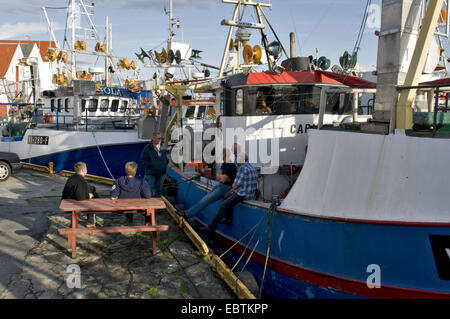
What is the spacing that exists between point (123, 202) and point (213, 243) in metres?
2.00

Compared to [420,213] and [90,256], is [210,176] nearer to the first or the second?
[90,256]

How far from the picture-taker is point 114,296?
4793mm

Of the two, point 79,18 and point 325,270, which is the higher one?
point 79,18

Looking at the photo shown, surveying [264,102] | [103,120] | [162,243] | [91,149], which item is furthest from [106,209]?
[103,120]

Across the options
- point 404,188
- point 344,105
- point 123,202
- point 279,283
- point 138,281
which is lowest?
point 279,283

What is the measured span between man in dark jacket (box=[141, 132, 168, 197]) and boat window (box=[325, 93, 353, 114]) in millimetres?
3898

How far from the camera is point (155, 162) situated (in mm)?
8977

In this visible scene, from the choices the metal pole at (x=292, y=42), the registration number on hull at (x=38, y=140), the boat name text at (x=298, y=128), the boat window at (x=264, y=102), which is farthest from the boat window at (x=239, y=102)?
the registration number on hull at (x=38, y=140)

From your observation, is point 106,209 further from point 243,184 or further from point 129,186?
point 243,184

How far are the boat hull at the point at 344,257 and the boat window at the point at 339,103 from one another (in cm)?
277

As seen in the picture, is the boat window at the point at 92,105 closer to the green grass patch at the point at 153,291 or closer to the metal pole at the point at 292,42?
the metal pole at the point at 292,42
